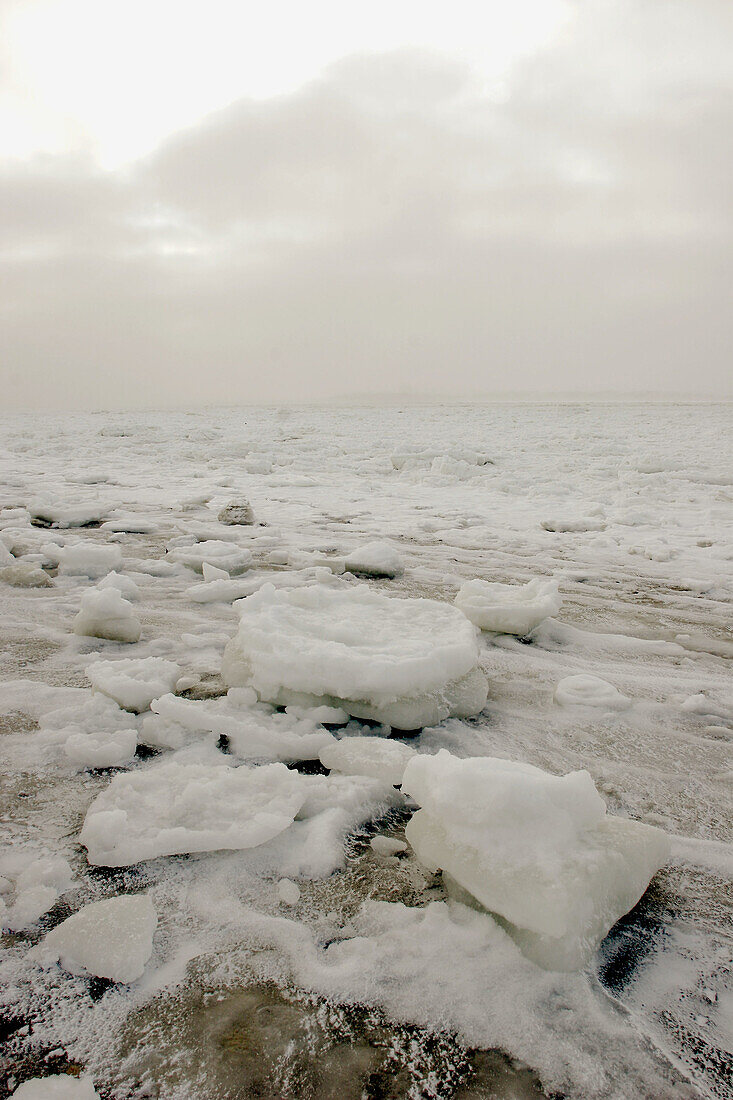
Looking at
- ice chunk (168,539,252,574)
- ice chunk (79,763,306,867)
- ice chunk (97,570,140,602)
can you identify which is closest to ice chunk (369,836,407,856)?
ice chunk (79,763,306,867)

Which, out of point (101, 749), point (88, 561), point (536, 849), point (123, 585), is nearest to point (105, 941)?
point (101, 749)

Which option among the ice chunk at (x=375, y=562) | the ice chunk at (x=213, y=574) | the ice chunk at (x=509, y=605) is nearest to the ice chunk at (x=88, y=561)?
the ice chunk at (x=213, y=574)

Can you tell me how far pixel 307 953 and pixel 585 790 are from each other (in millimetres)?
600

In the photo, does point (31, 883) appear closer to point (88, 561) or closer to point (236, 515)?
point (88, 561)

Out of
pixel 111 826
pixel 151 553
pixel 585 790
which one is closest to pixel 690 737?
pixel 585 790

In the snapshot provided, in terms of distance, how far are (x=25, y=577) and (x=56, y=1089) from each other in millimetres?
2761

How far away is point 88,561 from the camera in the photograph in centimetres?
346

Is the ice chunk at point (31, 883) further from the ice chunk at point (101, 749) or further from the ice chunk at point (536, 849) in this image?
the ice chunk at point (536, 849)

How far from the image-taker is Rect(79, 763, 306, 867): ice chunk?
128 centimetres

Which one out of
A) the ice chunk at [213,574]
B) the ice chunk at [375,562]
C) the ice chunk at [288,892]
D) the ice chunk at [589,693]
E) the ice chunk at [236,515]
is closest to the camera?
the ice chunk at [288,892]

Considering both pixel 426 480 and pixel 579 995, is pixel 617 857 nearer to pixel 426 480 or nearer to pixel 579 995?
pixel 579 995

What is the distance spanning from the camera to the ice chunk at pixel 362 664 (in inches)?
72.4

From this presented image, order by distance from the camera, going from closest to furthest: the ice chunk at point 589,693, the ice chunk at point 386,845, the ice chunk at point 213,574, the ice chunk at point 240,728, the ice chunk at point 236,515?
the ice chunk at point 386,845 < the ice chunk at point 240,728 < the ice chunk at point 589,693 < the ice chunk at point 213,574 < the ice chunk at point 236,515

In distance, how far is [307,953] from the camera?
1.07 m
